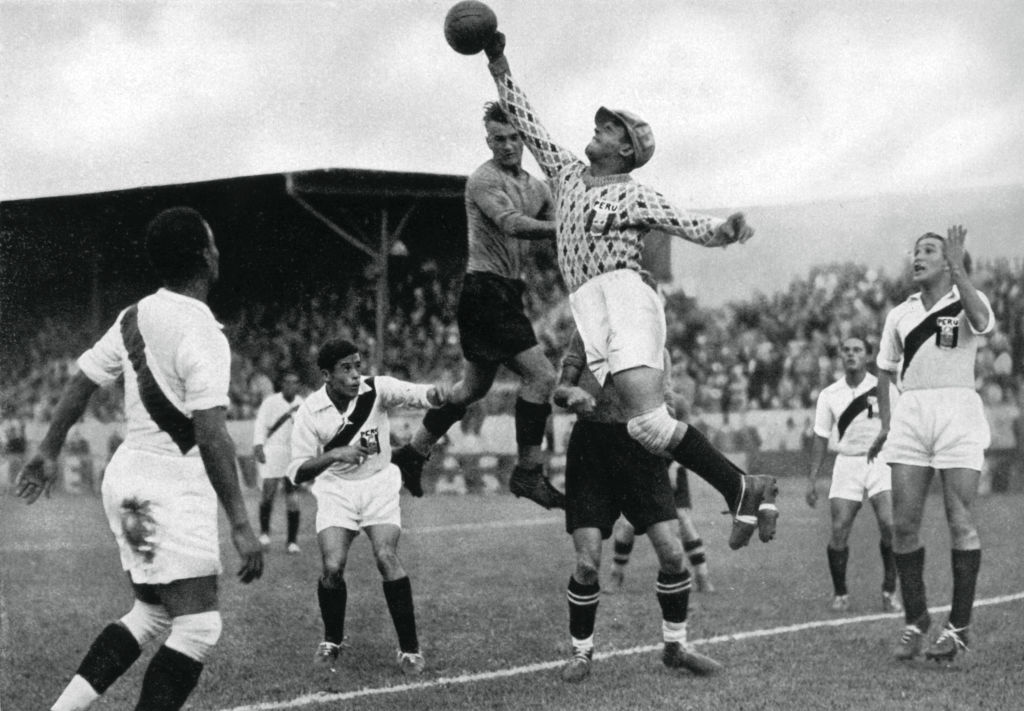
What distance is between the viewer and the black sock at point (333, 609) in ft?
21.0

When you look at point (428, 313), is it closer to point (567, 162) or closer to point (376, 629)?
point (376, 629)

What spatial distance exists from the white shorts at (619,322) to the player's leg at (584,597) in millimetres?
861

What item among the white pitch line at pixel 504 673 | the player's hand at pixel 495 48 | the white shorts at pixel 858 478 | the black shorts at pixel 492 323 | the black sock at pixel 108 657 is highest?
the player's hand at pixel 495 48

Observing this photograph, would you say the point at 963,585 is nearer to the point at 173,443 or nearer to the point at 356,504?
the point at 356,504

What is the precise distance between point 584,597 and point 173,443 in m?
2.60

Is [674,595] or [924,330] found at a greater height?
[924,330]

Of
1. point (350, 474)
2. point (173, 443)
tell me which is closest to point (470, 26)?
point (350, 474)

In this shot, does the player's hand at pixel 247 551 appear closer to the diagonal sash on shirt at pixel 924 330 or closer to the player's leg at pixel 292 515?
the diagonal sash on shirt at pixel 924 330

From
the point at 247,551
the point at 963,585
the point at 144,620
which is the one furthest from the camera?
the point at 963,585

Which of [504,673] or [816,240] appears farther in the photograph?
[816,240]

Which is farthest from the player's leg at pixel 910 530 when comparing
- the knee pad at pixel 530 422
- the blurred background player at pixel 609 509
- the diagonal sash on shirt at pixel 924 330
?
the knee pad at pixel 530 422

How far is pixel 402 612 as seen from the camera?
20.4 feet

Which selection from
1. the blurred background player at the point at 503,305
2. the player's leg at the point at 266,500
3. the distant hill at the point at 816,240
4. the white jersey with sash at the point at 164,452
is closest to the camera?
the white jersey with sash at the point at 164,452

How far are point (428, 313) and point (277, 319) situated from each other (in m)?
2.60
